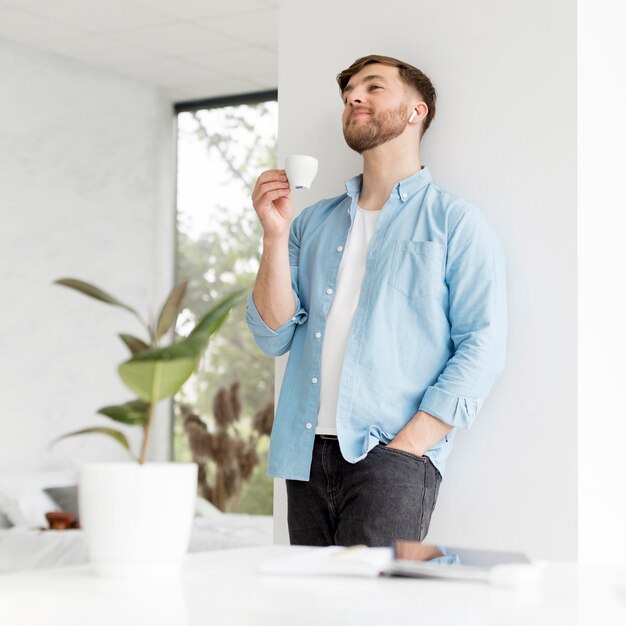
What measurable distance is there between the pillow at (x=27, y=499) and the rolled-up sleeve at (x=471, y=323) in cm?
321

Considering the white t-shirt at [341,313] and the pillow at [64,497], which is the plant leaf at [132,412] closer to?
the white t-shirt at [341,313]

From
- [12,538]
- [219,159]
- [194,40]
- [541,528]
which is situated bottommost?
[12,538]

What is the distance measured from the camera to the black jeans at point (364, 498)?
236 cm

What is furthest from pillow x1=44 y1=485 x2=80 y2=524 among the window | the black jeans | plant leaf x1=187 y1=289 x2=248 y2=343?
plant leaf x1=187 y1=289 x2=248 y2=343

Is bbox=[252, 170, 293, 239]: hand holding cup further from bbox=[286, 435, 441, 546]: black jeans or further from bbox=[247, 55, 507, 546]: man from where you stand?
bbox=[286, 435, 441, 546]: black jeans

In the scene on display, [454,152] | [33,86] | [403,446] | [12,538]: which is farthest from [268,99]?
[403,446]

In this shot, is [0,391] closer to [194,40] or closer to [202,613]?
[194,40]

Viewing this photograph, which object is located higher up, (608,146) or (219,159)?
(219,159)

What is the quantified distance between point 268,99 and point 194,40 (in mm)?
968

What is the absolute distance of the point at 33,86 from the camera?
5805 mm

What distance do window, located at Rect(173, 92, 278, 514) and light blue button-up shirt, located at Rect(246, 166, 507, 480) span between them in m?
3.67

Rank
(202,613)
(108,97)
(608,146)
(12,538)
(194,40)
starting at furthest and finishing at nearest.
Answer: (108,97) → (194,40) → (12,538) → (608,146) → (202,613)

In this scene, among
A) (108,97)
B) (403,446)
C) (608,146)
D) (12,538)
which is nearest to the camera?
(403,446)

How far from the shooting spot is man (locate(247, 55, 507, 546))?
7.82 ft
